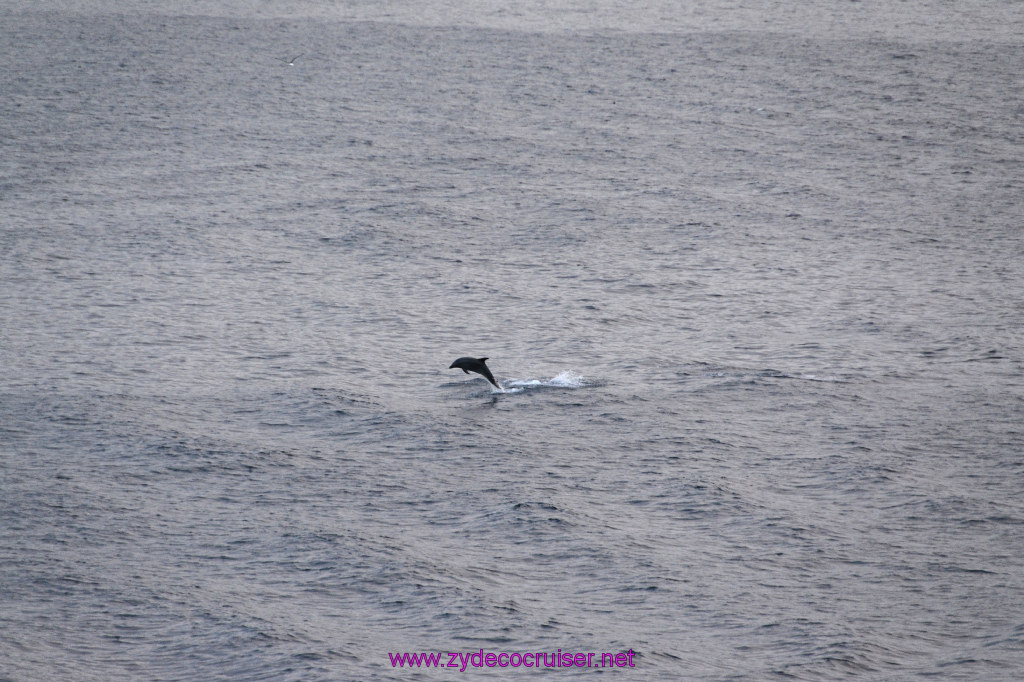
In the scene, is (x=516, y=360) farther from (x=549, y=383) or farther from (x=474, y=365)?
(x=474, y=365)

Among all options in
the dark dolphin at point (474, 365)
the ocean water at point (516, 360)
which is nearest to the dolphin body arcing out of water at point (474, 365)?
the dark dolphin at point (474, 365)

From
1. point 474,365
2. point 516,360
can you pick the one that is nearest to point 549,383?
point 516,360

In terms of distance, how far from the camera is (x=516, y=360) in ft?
76.9

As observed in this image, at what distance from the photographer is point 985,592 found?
15836 mm

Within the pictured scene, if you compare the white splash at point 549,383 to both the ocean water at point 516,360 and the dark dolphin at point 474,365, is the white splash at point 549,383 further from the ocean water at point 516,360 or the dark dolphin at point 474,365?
the dark dolphin at point 474,365

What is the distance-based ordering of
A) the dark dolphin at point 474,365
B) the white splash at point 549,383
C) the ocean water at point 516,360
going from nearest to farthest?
the ocean water at point 516,360, the dark dolphin at point 474,365, the white splash at point 549,383

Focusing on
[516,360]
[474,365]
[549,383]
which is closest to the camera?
[474,365]

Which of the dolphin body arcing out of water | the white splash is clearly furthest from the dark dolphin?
the white splash

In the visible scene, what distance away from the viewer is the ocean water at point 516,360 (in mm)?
15461

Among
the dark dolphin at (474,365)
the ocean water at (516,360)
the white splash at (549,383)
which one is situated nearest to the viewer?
the ocean water at (516,360)

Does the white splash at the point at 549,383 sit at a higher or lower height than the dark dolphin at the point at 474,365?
lower

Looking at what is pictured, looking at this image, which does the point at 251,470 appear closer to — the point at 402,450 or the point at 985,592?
the point at 402,450

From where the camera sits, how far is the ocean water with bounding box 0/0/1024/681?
15.5m

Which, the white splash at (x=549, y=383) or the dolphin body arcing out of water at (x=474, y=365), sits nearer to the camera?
the dolphin body arcing out of water at (x=474, y=365)
